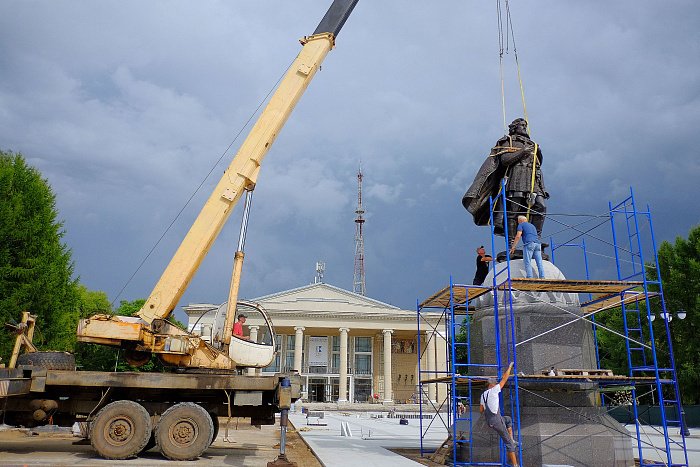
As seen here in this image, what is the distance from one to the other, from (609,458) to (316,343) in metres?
53.8

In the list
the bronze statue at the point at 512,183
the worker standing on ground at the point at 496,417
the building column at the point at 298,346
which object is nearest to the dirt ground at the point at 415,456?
the worker standing on ground at the point at 496,417

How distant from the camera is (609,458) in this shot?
9.05 m

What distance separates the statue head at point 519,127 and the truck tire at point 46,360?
10.4m

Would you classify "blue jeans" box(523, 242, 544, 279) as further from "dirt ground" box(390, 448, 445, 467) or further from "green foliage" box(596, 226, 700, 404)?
"green foliage" box(596, 226, 700, 404)

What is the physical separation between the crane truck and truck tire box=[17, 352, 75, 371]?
0.02 metres

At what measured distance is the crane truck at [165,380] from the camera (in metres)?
9.98

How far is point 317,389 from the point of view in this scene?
2379 inches

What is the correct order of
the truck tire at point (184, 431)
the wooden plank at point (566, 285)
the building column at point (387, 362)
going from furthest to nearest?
1. the building column at point (387, 362)
2. the truck tire at point (184, 431)
3. the wooden plank at point (566, 285)

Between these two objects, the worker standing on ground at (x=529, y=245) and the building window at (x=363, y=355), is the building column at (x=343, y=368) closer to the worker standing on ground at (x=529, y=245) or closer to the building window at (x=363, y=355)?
the building window at (x=363, y=355)

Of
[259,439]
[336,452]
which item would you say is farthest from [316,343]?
[336,452]

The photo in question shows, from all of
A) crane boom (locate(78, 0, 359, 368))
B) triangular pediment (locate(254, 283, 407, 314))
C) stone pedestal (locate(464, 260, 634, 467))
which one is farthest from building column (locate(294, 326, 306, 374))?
stone pedestal (locate(464, 260, 634, 467))

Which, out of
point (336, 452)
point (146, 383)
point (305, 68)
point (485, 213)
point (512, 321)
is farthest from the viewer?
point (305, 68)

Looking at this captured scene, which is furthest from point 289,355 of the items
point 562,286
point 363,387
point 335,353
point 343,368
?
point 562,286

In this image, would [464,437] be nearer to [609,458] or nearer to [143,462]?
[609,458]
